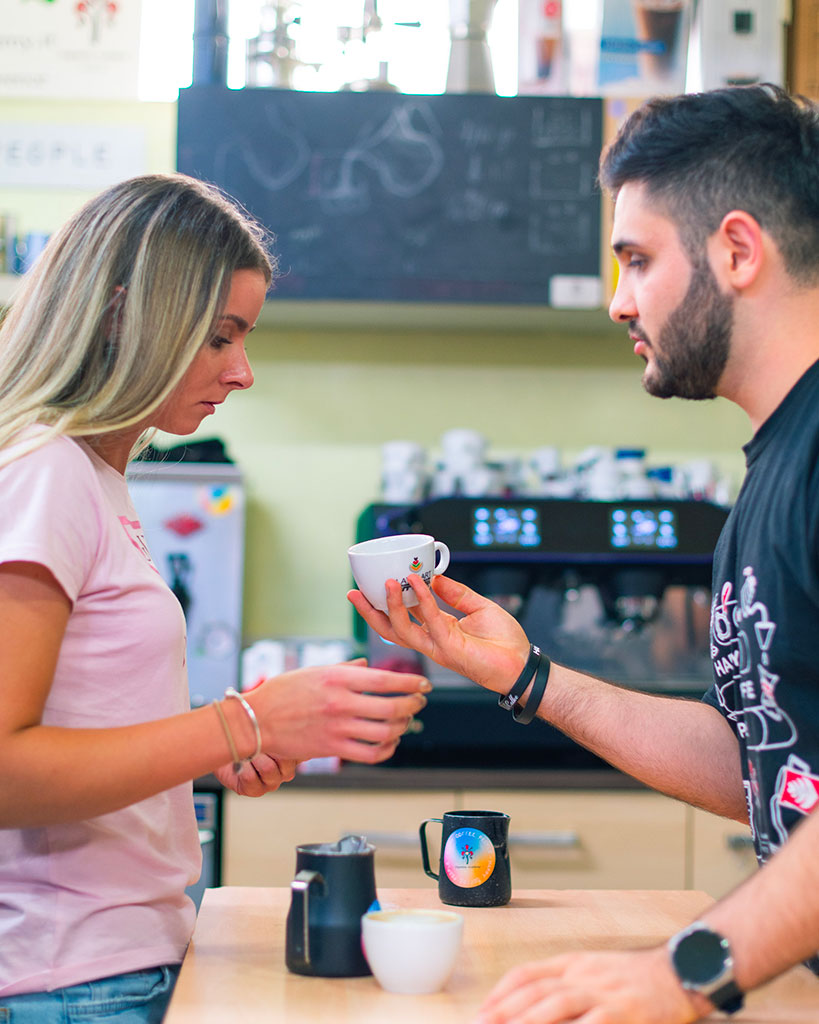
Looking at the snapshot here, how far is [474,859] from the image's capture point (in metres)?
1.28

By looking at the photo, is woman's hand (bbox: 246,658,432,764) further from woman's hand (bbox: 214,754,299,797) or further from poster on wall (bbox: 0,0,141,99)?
poster on wall (bbox: 0,0,141,99)

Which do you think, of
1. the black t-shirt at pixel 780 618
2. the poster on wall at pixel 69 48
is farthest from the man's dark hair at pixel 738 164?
the poster on wall at pixel 69 48

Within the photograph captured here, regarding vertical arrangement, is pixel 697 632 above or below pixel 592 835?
above

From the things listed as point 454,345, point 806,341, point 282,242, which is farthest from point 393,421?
point 806,341

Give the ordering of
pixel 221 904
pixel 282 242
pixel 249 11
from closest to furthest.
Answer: pixel 221 904 < pixel 282 242 < pixel 249 11

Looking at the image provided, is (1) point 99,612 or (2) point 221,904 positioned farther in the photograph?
(2) point 221,904

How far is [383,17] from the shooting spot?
2805mm

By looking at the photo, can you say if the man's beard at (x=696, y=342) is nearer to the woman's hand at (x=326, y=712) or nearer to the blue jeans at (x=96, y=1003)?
the woman's hand at (x=326, y=712)

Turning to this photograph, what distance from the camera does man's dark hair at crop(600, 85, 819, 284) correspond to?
1210mm

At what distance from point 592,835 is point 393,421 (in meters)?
1.21

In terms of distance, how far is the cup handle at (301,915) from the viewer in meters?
0.97

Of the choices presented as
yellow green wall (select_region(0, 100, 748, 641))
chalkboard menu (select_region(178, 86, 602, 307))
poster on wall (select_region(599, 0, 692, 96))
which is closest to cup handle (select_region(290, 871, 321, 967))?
chalkboard menu (select_region(178, 86, 602, 307))

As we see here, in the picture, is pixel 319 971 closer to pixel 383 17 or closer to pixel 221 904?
pixel 221 904

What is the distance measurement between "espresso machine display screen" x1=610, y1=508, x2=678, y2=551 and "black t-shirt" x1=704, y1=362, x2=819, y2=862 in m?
1.11
